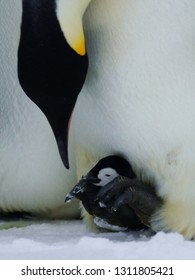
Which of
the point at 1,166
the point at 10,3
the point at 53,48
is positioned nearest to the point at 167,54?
the point at 53,48

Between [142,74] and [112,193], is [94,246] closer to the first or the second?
[112,193]

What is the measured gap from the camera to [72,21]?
153 centimetres

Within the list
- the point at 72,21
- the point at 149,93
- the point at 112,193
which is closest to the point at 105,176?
the point at 112,193

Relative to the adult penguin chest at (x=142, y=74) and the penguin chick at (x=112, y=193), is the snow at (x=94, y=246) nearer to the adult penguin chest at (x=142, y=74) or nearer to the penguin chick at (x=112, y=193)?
the penguin chick at (x=112, y=193)

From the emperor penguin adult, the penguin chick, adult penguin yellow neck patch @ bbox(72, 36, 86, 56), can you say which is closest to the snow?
the penguin chick

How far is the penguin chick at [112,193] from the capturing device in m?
1.67

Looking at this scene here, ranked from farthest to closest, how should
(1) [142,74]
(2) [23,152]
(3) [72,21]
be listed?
1. (2) [23,152]
2. (1) [142,74]
3. (3) [72,21]

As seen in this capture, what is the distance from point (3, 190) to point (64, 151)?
0.40 metres

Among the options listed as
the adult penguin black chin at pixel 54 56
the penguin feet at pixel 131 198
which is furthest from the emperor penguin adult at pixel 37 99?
the penguin feet at pixel 131 198

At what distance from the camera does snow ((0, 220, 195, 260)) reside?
1.50 m

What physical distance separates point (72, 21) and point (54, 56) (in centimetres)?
6

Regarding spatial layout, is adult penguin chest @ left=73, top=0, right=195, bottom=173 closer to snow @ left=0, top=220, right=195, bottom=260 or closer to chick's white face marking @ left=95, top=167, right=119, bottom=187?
chick's white face marking @ left=95, top=167, right=119, bottom=187

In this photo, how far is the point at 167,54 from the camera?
1.61 m

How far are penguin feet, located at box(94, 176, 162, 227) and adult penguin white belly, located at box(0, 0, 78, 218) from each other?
25 centimetres
